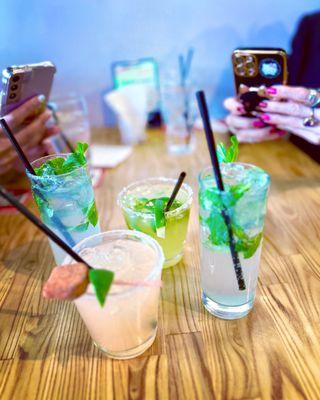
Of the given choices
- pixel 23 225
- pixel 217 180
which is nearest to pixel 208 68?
pixel 23 225

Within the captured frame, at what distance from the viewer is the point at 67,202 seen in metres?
0.87

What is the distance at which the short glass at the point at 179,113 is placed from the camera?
1680mm

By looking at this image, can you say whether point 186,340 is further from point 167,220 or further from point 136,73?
point 136,73

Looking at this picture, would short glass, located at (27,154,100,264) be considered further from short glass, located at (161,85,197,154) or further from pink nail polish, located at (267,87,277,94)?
short glass, located at (161,85,197,154)

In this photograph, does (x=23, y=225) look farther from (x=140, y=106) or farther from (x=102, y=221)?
(x=140, y=106)

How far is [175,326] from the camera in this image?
2.58 feet

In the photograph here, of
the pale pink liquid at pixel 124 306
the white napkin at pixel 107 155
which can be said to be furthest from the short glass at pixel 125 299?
the white napkin at pixel 107 155

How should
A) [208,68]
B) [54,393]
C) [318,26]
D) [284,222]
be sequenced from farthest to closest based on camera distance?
1. [208,68]
2. [318,26]
3. [284,222]
4. [54,393]

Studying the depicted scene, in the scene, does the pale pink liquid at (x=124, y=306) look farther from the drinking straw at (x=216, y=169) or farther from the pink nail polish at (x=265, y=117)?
the pink nail polish at (x=265, y=117)

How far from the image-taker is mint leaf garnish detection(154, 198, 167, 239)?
2.85ft

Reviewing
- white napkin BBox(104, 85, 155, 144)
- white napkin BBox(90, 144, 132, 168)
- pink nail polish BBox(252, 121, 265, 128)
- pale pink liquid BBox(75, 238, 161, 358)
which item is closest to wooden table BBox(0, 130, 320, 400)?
pale pink liquid BBox(75, 238, 161, 358)

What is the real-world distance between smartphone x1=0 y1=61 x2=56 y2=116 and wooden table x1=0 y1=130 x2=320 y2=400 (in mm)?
429

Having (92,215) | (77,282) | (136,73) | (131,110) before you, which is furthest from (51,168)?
(136,73)

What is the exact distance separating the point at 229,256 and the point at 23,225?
0.74 metres
